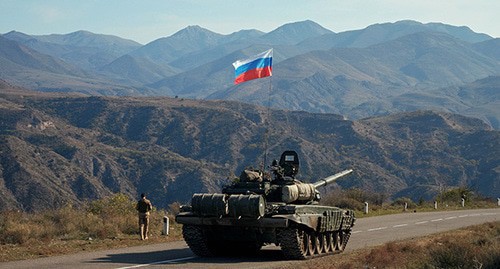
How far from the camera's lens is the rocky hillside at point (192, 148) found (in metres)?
102

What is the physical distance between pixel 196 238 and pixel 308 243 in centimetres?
272

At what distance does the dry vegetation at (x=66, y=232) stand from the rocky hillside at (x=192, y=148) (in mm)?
52042

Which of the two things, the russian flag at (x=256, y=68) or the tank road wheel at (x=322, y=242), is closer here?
the tank road wheel at (x=322, y=242)

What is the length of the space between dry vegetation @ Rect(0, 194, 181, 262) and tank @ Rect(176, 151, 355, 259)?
3556 mm

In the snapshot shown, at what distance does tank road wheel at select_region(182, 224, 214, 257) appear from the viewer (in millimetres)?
20797

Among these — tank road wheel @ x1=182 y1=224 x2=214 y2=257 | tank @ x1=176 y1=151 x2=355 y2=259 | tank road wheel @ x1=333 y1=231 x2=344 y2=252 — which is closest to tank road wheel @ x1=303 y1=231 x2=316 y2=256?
tank @ x1=176 y1=151 x2=355 y2=259

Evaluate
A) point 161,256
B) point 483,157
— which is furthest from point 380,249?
point 483,157

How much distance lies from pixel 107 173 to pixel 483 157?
7265 centimetres

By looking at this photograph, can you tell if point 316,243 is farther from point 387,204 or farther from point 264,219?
point 387,204

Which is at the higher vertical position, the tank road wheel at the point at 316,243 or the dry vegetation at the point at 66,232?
the tank road wheel at the point at 316,243

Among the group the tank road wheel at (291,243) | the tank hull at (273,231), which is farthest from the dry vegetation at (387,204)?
the tank road wheel at (291,243)

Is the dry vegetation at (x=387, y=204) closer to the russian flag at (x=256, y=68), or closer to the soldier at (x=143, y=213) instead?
the russian flag at (x=256, y=68)

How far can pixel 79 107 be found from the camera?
171875mm

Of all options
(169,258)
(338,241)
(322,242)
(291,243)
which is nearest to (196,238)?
(169,258)
